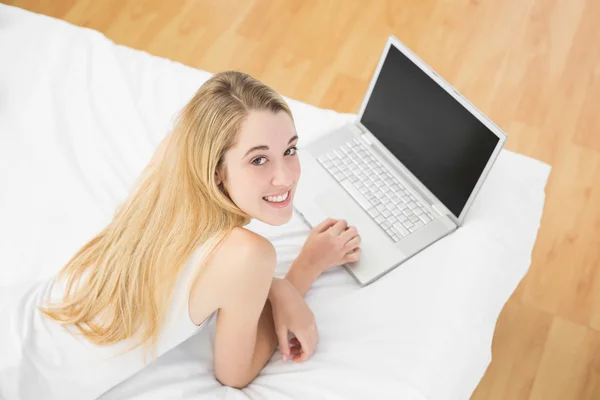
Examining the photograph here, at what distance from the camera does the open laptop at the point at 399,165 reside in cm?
139

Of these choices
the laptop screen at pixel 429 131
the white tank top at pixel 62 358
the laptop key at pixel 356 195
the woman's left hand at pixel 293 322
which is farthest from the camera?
the laptop key at pixel 356 195

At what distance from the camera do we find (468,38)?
2.46 meters

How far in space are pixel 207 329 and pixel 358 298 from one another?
0.33m

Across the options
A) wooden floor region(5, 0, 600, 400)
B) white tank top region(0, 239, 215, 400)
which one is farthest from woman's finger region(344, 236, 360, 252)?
wooden floor region(5, 0, 600, 400)

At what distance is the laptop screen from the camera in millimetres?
1372

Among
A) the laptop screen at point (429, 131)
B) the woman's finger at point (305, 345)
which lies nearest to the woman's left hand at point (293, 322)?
the woman's finger at point (305, 345)

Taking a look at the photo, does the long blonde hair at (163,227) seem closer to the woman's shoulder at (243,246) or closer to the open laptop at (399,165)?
the woman's shoulder at (243,246)

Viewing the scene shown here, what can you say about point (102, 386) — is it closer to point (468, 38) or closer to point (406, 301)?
point (406, 301)

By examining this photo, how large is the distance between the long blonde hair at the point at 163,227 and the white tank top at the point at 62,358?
0.02 meters

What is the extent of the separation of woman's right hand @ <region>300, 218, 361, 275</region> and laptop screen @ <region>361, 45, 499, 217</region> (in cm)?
23

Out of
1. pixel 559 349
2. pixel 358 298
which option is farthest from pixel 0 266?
pixel 559 349

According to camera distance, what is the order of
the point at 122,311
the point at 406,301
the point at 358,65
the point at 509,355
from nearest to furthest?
1. the point at 122,311
2. the point at 406,301
3. the point at 509,355
4. the point at 358,65

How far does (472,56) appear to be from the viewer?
2414 millimetres

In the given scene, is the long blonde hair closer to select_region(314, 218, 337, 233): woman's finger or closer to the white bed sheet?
the white bed sheet
